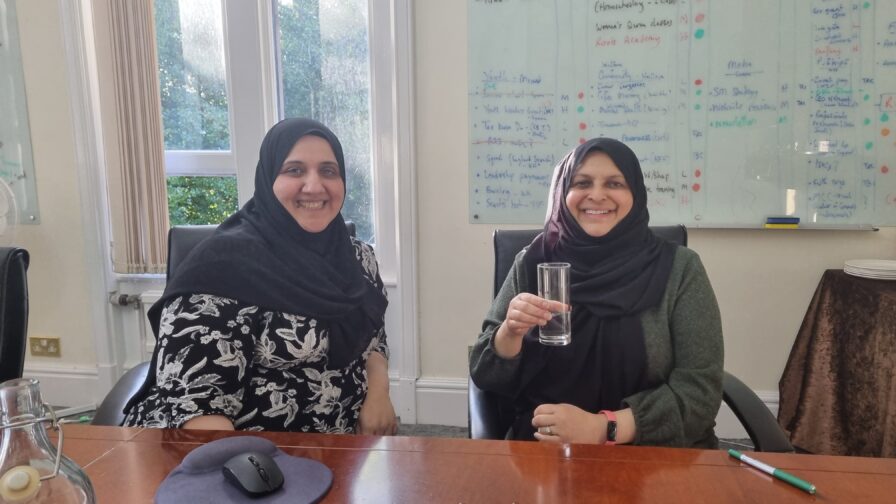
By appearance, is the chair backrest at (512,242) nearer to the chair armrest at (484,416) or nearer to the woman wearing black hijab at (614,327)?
the woman wearing black hijab at (614,327)

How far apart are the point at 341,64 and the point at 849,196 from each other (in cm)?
217

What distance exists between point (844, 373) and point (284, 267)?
2.03m

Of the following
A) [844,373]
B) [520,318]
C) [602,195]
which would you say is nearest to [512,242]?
[602,195]

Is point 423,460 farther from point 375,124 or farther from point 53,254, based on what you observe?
point 53,254

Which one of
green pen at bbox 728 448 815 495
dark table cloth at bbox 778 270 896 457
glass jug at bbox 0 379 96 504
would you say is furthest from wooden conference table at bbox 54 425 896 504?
dark table cloth at bbox 778 270 896 457

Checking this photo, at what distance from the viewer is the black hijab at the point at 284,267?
1.25 m

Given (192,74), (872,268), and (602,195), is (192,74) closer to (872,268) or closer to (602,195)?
(602,195)

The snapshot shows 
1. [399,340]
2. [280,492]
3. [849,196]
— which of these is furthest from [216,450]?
[849,196]

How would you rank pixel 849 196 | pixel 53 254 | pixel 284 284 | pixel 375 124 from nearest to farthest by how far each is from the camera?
pixel 284 284 < pixel 849 196 < pixel 375 124 < pixel 53 254

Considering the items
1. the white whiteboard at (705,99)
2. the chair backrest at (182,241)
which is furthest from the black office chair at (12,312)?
the white whiteboard at (705,99)

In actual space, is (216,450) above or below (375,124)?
below

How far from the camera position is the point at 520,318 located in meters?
1.17

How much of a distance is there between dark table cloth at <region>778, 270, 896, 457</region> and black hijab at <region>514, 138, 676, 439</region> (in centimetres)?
118

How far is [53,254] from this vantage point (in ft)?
9.32
